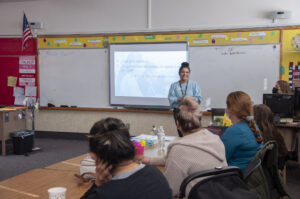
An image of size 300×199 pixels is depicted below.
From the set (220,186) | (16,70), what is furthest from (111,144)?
(16,70)

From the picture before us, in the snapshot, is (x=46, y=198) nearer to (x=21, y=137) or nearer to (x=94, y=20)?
(x=21, y=137)

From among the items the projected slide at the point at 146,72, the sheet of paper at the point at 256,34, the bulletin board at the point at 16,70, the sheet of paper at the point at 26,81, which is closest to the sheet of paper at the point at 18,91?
the bulletin board at the point at 16,70

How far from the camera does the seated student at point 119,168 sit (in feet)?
3.76

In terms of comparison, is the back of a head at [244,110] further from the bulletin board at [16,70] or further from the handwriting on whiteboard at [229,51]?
the bulletin board at [16,70]

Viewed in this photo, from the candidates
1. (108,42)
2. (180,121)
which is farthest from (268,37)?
(180,121)

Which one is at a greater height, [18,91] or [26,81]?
[26,81]

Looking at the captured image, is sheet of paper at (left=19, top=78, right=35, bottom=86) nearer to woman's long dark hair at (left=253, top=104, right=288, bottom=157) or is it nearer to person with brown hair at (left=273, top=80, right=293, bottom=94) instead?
person with brown hair at (left=273, top=80, right=293, bottom=94)

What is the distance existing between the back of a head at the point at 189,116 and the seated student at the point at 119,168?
0.61m

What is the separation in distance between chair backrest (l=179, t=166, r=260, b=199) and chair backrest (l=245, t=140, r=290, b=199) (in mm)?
314

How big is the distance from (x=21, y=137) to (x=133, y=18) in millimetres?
2939

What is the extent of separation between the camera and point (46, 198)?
5.42ft

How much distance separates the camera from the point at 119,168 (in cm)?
121

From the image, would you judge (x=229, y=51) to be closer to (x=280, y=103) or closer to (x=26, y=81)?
(x=280, y=103)

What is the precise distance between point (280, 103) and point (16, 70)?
534cm
